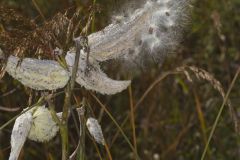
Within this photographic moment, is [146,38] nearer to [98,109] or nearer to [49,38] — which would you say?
[49,38]

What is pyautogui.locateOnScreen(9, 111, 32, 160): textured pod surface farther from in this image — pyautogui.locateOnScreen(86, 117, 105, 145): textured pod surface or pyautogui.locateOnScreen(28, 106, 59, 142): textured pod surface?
pyautogui.locateOnScreen(86, 117, 105, 145): textured pod surface

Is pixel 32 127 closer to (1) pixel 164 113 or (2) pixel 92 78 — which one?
(2) pixel 92 78

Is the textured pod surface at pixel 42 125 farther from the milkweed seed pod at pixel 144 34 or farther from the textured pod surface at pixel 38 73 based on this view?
the milkweed seed pod at pixel 144 34

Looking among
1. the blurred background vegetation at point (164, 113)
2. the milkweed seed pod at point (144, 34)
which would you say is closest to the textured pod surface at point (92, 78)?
the milkweed seed pod at point (144, 34)

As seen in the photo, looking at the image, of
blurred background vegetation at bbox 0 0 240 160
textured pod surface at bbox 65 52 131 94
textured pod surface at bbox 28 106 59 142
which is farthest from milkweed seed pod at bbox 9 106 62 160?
blurred background vegetation at bbox 0 0 240 160

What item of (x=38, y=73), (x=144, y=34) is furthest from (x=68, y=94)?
(x=144, y=34)

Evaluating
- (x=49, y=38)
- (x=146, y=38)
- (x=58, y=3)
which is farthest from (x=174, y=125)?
(x=49, y=38)
